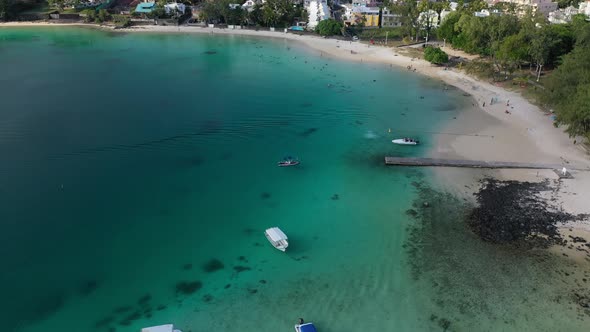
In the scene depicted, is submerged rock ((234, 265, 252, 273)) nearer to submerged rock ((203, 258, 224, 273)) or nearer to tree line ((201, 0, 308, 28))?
submerged rock ((203, 258, 224, 273))

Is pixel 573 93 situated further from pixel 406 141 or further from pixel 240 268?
pixel 240 268

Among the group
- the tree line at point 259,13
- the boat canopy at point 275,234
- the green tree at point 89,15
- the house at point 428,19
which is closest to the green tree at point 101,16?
the green tree at point 89,15

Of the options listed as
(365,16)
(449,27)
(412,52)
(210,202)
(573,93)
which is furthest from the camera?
(365,16)

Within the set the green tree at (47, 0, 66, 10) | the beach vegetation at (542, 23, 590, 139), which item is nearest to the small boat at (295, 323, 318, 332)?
the beach vegetation at (542, 23, 590, 139)

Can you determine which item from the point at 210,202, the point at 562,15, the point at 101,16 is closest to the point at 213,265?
the point at 210,202

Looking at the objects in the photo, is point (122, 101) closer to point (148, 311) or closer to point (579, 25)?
point (148, 311)
